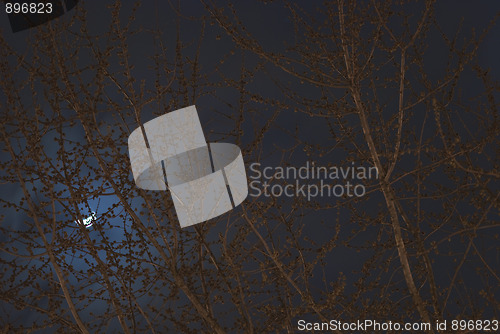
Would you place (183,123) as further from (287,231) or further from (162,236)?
(287,231)

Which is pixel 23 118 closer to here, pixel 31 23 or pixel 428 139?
pixel 31 23

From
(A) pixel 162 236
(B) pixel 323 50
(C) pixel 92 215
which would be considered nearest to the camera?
(A) pixel 162 236

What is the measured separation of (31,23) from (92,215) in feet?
5.39

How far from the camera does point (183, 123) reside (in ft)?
14.6

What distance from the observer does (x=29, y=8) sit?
15.8 ft

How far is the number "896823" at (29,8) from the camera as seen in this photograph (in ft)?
15.2

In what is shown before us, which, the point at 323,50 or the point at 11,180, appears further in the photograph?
the point at 323,50

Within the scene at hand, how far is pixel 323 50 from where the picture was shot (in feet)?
16.2

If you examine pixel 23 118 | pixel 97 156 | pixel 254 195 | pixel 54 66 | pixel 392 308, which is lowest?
pixel 392 308

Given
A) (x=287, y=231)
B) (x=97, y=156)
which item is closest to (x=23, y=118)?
(x=97, y=156)

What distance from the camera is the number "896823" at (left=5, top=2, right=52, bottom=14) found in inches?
182

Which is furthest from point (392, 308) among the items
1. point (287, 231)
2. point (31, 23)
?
Result: point (31, 23)

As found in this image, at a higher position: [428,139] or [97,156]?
[97,156]

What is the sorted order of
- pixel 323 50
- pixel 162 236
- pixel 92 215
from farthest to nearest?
1. pixel 323 50
2. pixel 92 215
3. pixel 162 236
